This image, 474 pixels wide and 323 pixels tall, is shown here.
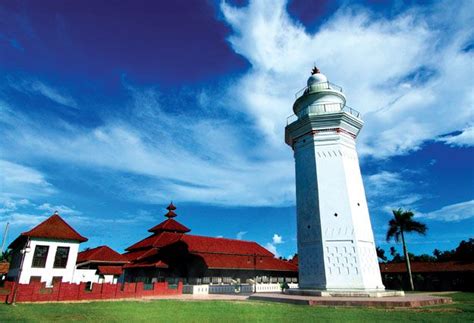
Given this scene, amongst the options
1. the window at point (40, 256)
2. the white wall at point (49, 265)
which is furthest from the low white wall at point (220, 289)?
the window at point (40, 256)

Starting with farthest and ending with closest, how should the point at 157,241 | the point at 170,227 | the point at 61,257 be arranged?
the point at 170,227, the point at 157,241, the point at 61,257

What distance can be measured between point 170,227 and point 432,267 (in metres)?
29.3

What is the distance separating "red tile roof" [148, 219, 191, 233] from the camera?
33312mm

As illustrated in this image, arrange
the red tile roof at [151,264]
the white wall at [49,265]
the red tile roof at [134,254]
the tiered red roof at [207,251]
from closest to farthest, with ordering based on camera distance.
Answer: the white wall at [49,265] < the red tile roof at [151,264] < the tiered red roof at [207,251] < the red tile roof at [134,254]

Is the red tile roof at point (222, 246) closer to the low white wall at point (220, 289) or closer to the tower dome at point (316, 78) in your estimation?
the low white wall at point (220, 289)

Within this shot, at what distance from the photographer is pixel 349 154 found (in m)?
18.3


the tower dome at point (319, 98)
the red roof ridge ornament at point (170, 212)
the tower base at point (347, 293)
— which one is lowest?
the tower base at point (347, 293)

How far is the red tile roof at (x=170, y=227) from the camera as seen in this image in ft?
109

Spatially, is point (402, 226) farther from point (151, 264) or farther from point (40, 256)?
point (40, 256)

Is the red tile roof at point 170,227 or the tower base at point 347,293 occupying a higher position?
the red tile roof at point 170,227

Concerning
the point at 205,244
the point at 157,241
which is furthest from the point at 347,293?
the point at 157,241

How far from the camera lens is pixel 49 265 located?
24.6 metres

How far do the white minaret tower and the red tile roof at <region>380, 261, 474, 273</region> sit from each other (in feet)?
67.8

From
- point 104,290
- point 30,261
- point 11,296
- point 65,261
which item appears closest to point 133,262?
point 65,261
